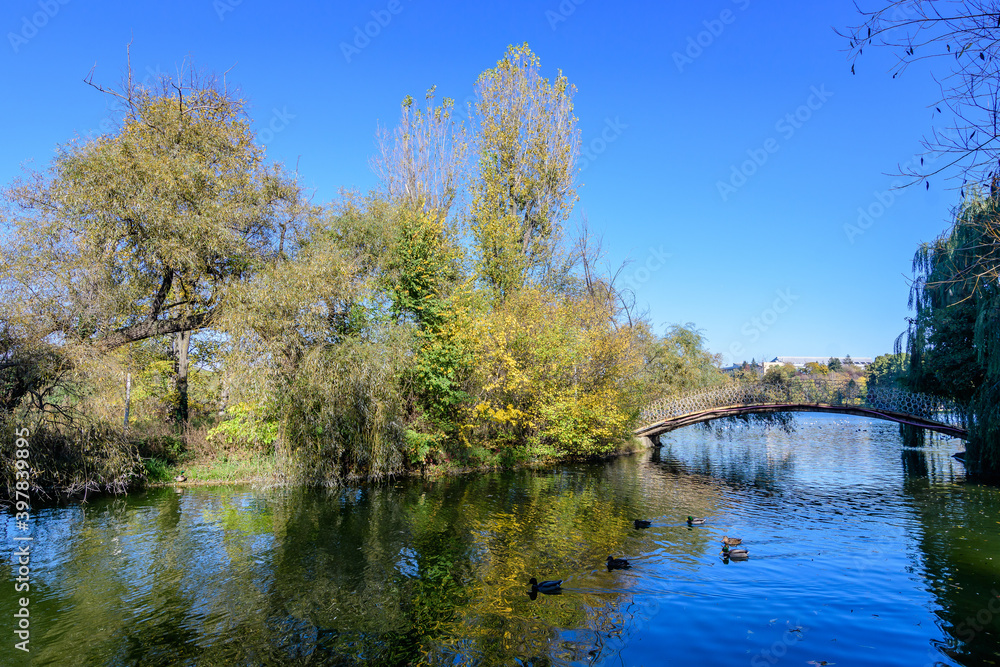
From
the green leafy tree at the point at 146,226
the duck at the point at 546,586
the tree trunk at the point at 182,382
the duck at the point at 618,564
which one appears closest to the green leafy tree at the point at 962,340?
the duck at the point at 618,564

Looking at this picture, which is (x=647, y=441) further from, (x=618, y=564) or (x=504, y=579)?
(x=504, y=579)

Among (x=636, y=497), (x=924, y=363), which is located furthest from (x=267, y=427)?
(x=924, y=363)

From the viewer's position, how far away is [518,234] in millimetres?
26156

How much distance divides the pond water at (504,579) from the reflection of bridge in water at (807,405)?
8.03 m

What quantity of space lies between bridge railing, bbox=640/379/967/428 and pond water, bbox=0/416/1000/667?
8099 millimetres

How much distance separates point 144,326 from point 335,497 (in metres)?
7.54

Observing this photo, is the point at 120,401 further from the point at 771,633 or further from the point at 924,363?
the point at 924,363

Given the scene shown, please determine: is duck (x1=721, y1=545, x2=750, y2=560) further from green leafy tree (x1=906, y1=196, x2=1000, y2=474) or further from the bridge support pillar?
the bridge support pillar

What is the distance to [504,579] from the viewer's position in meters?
10.1

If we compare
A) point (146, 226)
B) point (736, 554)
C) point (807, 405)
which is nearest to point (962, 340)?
point (807, 405)

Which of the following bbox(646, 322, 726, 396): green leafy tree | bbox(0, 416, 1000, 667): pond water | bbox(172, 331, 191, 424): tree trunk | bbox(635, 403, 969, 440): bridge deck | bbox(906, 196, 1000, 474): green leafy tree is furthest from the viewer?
bbox(646, 322, 726, 396): green leafy tree

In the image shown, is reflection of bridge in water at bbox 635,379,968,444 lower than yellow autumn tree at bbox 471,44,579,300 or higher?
lower

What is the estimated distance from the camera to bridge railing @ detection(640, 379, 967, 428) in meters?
25.3
